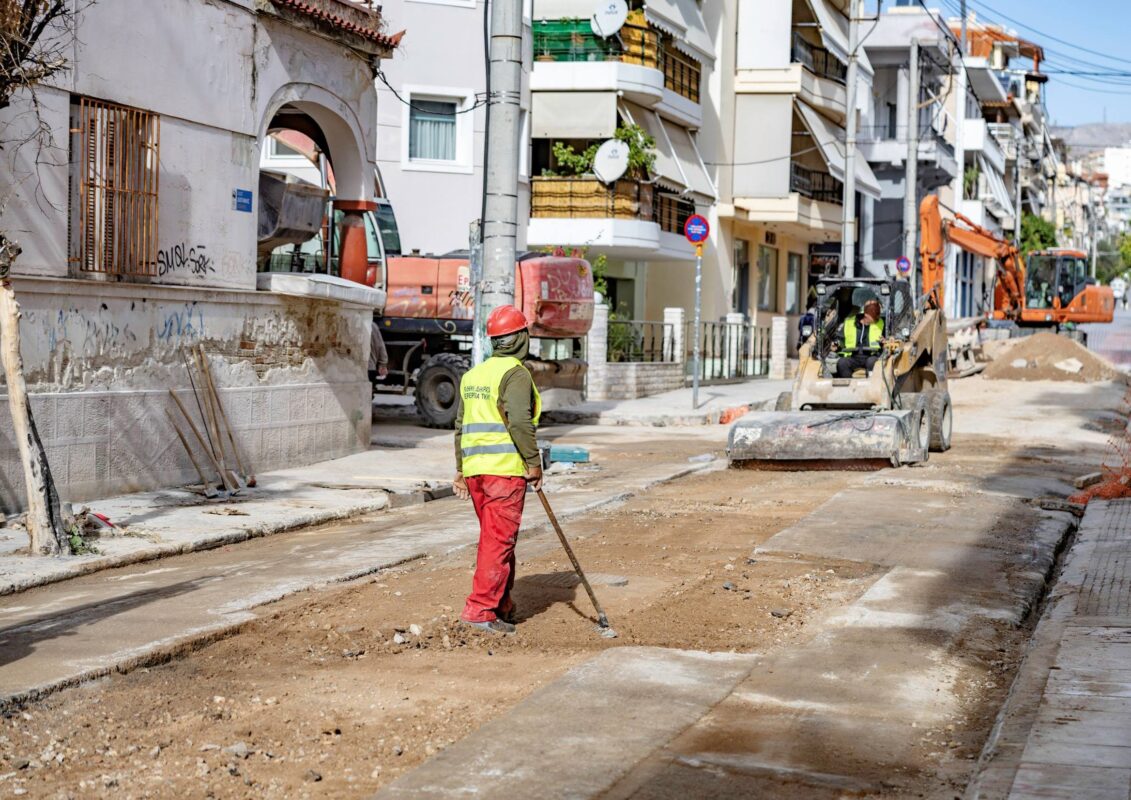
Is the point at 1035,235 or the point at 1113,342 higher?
the point at 1035,235

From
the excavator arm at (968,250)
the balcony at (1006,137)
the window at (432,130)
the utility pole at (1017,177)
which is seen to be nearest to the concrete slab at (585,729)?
the excavator arm at (968,250)

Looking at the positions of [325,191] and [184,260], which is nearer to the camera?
[184,260]

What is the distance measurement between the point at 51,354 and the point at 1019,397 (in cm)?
2274

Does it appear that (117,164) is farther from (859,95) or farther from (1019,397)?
(859,95)

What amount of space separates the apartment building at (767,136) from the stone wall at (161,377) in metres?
23.3

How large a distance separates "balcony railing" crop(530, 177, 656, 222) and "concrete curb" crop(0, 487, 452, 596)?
17.9 meters

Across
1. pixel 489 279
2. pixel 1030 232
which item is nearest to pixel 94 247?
pixel 489 279

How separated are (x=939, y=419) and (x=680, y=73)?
19341mm

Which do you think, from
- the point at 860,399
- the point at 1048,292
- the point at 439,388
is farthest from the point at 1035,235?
the point at 860,399

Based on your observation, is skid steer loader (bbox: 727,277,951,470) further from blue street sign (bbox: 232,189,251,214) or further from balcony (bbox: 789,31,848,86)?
balcony (bbox: 789,31,848,86)

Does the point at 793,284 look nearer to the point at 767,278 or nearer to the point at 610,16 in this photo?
the point at 767,278

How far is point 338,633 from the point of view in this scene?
26.9 ft

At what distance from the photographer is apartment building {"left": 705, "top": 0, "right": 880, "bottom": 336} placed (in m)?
40.1

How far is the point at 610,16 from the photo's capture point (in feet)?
104
